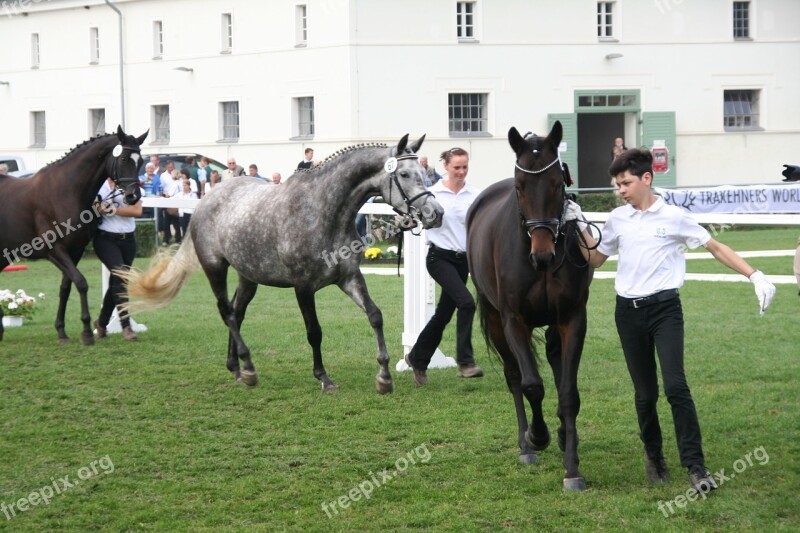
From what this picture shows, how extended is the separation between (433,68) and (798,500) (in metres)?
30.2

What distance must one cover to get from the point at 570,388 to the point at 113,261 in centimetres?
687

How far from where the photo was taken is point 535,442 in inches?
264

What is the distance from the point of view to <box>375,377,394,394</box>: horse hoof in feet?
28.8

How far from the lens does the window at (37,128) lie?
43.2 m

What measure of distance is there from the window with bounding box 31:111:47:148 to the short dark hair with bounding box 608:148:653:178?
133 ft

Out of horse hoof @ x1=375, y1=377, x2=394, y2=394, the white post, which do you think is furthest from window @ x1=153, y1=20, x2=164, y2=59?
horse hoof @ x1=375, y1=377, x2=394, y2=394

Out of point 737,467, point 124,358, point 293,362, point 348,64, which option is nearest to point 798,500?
point 737,467

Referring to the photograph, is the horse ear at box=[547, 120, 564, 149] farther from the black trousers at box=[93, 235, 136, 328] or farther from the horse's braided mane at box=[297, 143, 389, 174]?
the black trousers at box=[93, 235, 136, 328]

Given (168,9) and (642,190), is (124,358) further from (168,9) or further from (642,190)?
(168,9)

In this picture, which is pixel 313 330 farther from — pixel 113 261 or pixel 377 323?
pixel 113 261

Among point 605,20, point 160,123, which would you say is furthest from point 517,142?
point 160,123

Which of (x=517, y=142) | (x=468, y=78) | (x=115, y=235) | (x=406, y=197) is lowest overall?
(x=115, y=235)

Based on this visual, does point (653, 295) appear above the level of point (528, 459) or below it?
above

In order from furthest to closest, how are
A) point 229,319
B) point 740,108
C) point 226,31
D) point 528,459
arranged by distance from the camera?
point 740,108 → point 226,31 → point 229,319 → point 528,459
